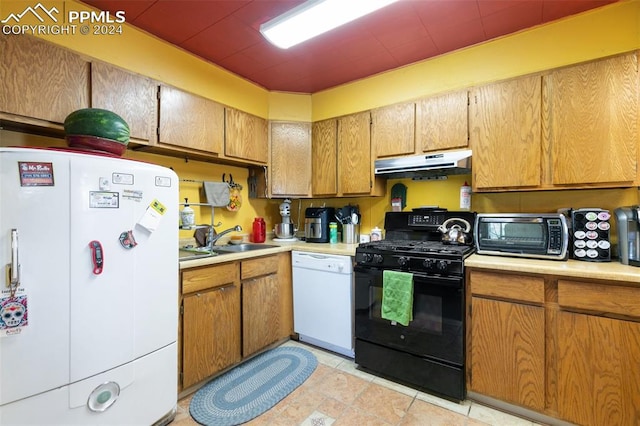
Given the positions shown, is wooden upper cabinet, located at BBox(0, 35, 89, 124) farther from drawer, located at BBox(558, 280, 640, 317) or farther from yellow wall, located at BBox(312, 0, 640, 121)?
drawer, located at BBox(558, 280, 640, 317)

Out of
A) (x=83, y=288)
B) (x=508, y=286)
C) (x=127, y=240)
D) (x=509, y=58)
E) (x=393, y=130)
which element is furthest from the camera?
(x=393, y=130)

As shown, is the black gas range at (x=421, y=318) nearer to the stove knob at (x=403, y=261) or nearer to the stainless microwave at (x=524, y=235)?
the stove knob at (x=403, y=261)

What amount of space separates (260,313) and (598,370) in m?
2.10

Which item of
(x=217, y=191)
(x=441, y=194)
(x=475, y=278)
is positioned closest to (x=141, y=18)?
(x=217, y=191)

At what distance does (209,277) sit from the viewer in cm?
193

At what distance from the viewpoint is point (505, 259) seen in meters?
1.79

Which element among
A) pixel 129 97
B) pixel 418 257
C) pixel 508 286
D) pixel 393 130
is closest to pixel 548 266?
pixel 508 286

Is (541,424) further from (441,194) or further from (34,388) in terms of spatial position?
(34,388)

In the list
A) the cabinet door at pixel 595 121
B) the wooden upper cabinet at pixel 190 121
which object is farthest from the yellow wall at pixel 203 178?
the cabinet door at pixel 595 121

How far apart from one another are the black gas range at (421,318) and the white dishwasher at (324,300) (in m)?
0.11

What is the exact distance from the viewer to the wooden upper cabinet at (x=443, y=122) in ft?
7.07

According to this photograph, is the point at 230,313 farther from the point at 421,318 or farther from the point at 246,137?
the point at 246,137

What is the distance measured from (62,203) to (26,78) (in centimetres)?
85

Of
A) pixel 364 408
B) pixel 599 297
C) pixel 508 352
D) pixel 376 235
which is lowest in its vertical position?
pixel 364 408
